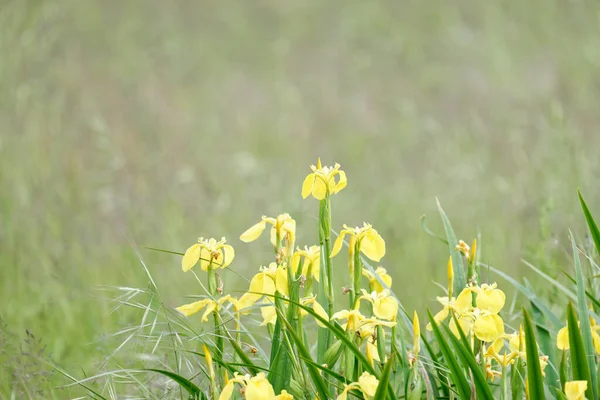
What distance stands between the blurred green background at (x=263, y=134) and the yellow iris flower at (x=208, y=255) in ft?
2.25

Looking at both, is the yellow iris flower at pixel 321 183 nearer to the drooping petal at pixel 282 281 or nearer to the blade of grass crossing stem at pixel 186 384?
the drooping petal at pixel 282 281

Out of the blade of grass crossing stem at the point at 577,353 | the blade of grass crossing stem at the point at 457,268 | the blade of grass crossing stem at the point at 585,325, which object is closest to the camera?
the blade of grass crossing stem at the point at 577,353

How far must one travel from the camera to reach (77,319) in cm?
350

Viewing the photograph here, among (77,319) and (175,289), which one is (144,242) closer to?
(175,289)

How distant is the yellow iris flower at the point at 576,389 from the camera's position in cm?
141

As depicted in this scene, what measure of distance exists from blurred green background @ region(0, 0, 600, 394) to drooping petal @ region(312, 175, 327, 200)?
2.99 feet

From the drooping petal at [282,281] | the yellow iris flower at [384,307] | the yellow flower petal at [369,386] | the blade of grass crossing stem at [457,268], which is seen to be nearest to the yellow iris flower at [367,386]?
the yellow flower petal at [369,386]

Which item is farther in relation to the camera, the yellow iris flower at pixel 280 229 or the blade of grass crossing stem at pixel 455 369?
the yellow iris flower at pixel 280 229

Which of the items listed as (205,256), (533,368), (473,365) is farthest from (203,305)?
(533,368)

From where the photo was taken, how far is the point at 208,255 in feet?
5.49

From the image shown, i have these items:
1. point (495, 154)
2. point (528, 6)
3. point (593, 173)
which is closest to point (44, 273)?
point (593, 173)

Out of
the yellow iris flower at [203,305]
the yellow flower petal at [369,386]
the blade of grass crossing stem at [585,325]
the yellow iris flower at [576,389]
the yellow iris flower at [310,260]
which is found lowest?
the yellow iris flower at [576,389]

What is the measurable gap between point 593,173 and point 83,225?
121 inches

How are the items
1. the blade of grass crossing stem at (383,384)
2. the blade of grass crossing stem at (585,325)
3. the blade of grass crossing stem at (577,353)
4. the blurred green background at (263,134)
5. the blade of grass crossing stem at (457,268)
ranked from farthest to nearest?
the blurred green background at (263,134) → the blade of grass crossing stem at (457,268) → the blade of grass crossing stem at (585,325) → the blade of grass crossing stem at (577,353) → the blade of grass crossing stem at (383,384)
